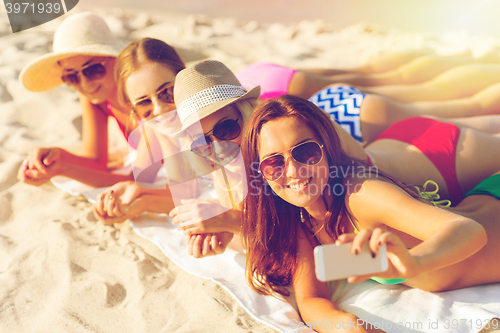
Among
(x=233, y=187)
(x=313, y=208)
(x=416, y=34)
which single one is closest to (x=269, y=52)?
(x=416, y=34)

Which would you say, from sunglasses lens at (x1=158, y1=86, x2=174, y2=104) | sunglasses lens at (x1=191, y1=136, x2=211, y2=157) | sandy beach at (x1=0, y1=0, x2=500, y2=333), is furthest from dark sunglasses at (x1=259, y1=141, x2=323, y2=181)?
sunglasses lens at (x1=158, y1=86, x2=174, y2=104)

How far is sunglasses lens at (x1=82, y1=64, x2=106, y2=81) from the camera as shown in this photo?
2650mm

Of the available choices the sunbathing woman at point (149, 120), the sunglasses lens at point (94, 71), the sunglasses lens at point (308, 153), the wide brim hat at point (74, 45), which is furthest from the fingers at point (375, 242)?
the sunglasses lens at point (94, 71)

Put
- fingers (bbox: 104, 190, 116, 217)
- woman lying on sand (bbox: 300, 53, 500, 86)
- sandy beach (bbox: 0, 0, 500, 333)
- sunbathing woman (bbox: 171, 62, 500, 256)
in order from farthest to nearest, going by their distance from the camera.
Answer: woman lying on sand (bbox: 300, 53, 500, 86) → fingers (bbox: 104, 190, 116, 217) → sunbathing woman (bbox: 171, 62, 500, 256) → sandy beach (bbox: 0, 0, 500, 333)

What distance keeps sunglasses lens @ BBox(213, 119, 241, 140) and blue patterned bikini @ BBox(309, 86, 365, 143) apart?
2.74 ft

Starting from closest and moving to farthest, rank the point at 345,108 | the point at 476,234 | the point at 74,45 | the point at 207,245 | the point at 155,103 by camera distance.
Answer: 1. the point at 476,234
2. the point at 207,245
3. the point at 155,103
4. the point at 345,108
5. the point at 74,45

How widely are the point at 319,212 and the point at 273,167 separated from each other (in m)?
0.33

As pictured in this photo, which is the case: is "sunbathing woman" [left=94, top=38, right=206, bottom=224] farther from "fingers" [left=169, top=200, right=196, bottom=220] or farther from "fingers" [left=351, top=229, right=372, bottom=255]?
"fingers" [left=351, top=229, right=372, bottom=255]

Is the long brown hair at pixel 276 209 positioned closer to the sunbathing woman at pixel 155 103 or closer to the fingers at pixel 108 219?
the sunbathing woman at pixel 155 103

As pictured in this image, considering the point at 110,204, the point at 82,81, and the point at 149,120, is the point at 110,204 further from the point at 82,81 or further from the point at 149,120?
the point at 82,81

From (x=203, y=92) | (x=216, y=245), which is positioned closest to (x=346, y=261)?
(x=216, y=245)

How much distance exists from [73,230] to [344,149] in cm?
163

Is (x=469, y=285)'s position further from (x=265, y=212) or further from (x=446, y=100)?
(x=446, y=100)

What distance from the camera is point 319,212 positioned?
1.61 m
